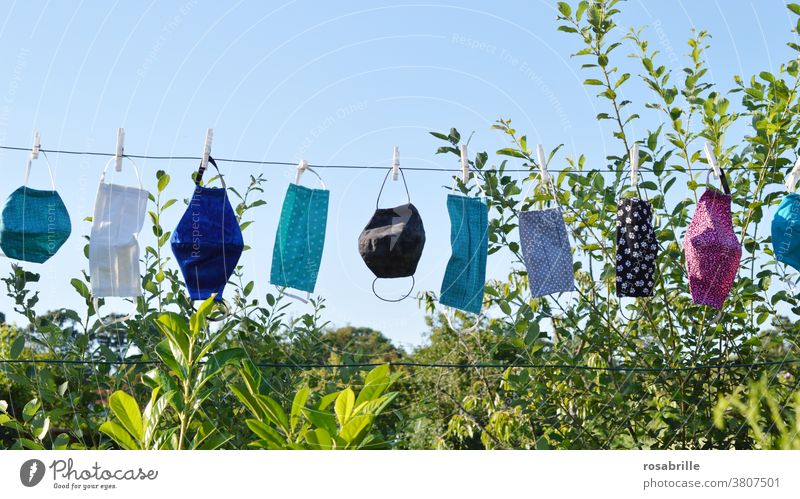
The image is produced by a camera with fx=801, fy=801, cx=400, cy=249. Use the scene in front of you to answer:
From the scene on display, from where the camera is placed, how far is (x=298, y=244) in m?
2.81

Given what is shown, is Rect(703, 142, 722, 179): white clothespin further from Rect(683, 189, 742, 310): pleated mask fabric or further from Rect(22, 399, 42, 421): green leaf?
Rect(22, 399, 42, 421): green leaf

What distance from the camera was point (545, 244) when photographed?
2.89 m

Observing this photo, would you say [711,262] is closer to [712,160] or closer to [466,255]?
[712,160]

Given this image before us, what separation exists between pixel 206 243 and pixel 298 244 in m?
0.31

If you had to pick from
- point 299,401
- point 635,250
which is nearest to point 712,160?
point 635,250

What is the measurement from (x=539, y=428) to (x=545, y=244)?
93cm

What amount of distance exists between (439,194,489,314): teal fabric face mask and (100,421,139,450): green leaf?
44.3 inches

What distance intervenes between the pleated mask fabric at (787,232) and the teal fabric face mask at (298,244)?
5.37 feet

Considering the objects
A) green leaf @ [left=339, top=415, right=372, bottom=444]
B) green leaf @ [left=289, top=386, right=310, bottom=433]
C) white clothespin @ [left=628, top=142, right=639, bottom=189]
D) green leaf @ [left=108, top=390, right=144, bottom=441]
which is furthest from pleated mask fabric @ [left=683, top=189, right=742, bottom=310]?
green leaf @ [left=108, top=390, right=144, bottom=441]

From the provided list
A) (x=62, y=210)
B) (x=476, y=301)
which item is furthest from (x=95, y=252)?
(x=476, y=301)

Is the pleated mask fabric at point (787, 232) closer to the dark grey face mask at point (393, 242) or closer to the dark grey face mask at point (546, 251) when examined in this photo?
the dark grey face mask at point (546, 251)

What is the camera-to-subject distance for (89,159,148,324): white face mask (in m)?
2.76
